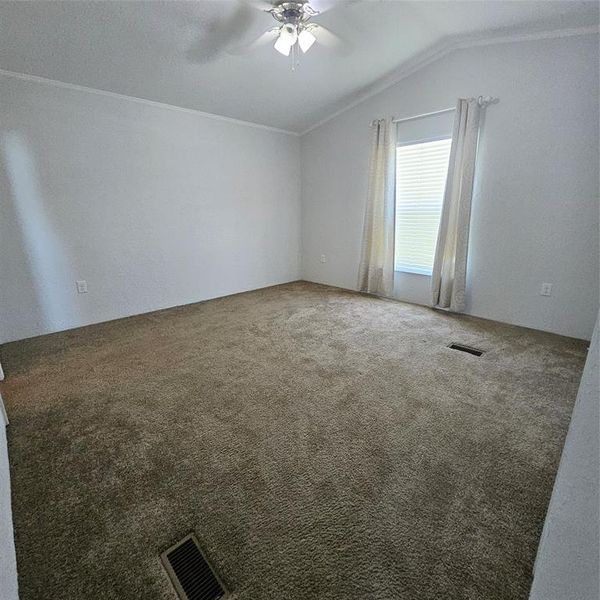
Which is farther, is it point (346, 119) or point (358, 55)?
point (346, 119)

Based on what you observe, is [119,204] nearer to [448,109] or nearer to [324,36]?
[324,36]

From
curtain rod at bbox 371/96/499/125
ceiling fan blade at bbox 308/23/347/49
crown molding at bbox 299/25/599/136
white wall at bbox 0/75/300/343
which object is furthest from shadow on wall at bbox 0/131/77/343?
curtain rod at bbox 371/96/499/125

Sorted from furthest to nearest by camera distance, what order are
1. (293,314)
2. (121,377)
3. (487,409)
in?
(293,314), (121,377), (487,409)

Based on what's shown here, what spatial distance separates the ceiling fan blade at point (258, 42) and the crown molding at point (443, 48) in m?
1.61

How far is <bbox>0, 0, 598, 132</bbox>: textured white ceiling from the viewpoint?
2.08 meters

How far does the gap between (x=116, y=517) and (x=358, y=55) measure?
12.4 ft

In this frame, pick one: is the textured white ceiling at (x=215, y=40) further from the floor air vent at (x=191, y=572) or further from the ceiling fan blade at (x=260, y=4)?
the floor air vent at (x=191, y=572)

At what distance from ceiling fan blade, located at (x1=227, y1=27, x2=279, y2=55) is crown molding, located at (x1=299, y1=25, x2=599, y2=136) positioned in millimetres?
1611

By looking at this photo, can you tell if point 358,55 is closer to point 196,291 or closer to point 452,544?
point 196,291

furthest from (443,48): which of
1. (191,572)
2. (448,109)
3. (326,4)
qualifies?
(191,572)

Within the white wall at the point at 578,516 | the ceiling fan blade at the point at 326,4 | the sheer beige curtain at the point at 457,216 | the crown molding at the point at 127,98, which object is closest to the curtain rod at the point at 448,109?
the sheer beige curtain at the point at 457,216

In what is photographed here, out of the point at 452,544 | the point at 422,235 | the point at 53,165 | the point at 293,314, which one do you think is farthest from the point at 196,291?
the point at 452,544

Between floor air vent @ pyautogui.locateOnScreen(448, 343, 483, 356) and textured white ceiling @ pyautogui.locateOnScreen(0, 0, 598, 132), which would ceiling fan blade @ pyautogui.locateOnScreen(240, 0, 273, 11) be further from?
floor air vent @ pyautogui.locateOnScreen(448, 343, 483, 356)

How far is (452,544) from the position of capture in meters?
1.07
